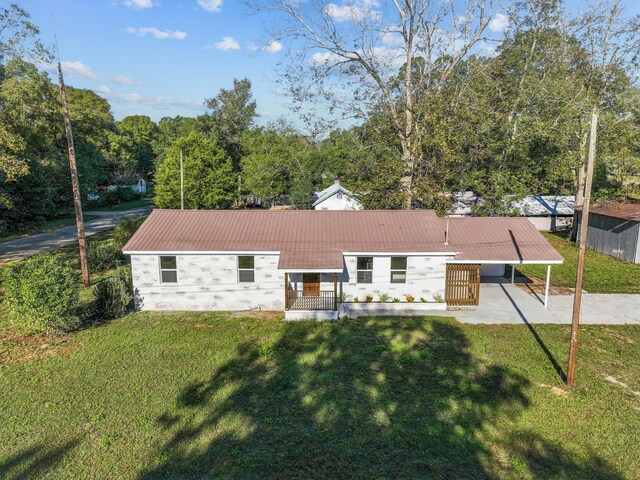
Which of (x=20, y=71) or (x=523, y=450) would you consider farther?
(x=20, y=71)

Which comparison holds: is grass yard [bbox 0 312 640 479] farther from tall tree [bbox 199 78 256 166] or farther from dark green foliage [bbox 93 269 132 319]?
tall tree [bbox 199 78 256 166]

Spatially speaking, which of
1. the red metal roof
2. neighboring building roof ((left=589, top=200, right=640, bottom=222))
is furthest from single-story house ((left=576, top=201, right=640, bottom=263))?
the red metal roof

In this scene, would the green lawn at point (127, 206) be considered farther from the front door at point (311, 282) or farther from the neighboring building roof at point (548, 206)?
the neighboring building roof at point (548, 206)

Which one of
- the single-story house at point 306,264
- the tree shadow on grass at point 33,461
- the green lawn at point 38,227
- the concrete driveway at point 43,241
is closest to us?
the tree shadow on grass at point 33,461

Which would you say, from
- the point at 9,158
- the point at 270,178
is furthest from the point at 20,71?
the point at 270,178

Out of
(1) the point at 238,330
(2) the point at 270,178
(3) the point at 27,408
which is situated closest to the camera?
(3) the point at 27,408

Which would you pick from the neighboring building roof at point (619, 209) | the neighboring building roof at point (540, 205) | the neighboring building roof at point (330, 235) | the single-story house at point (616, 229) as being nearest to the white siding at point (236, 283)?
the neighboring building roof at point (330, 235)

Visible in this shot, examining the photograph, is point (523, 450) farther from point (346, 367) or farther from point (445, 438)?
point (346, 367)
